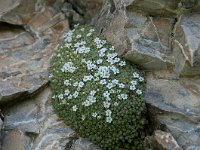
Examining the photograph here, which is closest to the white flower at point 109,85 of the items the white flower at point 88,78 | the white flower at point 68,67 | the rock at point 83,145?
the white flower at point 88,78

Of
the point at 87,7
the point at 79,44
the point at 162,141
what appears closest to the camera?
the point at 162,141

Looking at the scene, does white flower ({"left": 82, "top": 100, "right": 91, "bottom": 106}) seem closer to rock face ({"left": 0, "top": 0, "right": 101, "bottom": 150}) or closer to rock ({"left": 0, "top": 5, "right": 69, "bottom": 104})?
rock face ({"left": 0, "top": 0, "right": 101, "bottom": 150})

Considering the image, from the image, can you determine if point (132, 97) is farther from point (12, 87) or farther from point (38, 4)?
point (38, 4)

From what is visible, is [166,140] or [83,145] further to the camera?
[83,145]

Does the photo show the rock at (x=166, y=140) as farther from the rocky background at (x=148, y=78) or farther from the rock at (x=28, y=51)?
the rock at (x=28, y=51)

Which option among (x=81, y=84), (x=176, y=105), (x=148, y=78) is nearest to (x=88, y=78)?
(x=81, y=84)

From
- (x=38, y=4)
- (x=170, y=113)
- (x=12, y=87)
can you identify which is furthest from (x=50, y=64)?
(x=170, y=113)

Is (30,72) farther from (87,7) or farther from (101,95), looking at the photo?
(87,7)
